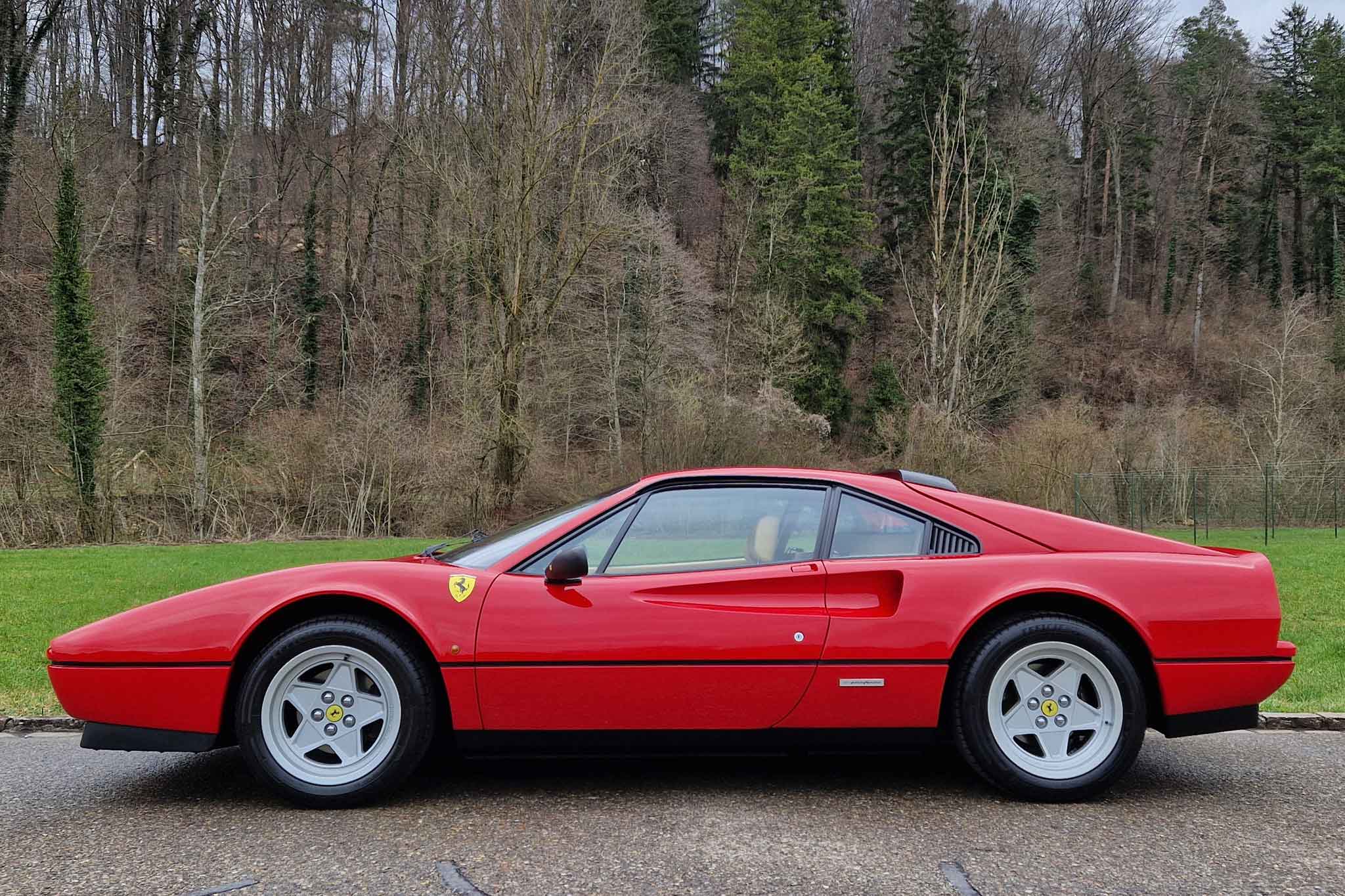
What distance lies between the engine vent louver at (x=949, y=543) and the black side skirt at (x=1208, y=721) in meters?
1.00

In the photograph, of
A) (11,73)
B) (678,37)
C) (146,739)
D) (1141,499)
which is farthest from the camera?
(678,37)

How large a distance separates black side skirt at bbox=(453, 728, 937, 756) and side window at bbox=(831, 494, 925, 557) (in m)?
0.71

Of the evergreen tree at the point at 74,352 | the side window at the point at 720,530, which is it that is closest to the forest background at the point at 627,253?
the evergreen tree at the point at 74,352

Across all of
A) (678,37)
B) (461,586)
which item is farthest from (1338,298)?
(461,586)

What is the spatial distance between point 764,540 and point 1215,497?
24514mm

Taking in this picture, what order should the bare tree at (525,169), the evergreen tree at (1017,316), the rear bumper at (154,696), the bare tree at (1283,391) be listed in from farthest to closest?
the evergreen tree at (1017,316)
the bare tree at (1283,391)
the bare tree at (525,169)
the rear bumper at (154,696)

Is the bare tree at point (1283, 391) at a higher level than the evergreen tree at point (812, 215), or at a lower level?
lower

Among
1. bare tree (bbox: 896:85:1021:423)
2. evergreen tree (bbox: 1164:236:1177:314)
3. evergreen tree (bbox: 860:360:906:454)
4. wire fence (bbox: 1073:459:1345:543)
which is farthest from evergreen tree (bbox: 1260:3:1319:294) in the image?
wire fence (bbox: 1073:459:1345:543)

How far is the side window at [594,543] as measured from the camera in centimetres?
387

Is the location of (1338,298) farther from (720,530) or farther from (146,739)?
(146,739)

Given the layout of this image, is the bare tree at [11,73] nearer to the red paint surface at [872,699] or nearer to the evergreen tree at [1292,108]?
the red paint surface at [872,699]

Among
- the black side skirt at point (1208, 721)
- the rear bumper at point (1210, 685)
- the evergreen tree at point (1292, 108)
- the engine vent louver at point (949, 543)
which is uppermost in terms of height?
the evergreen tree at point (1292, 108)

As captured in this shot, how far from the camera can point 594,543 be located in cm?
394

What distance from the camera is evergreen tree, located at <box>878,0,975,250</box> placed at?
43.7 m
